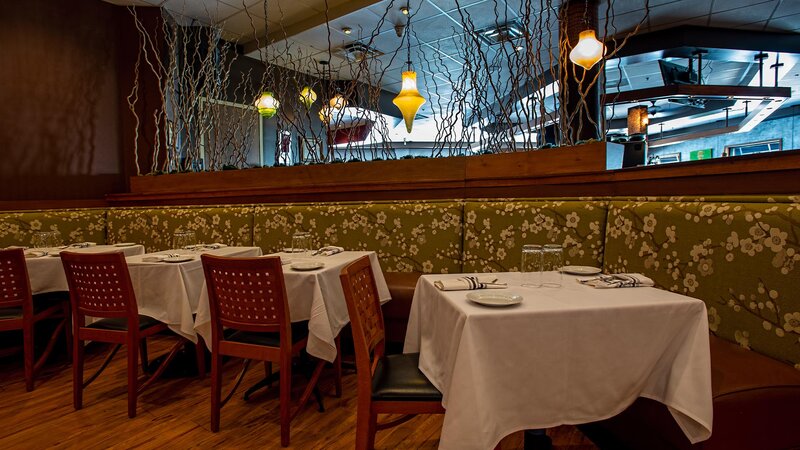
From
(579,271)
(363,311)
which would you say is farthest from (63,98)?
(579,271)

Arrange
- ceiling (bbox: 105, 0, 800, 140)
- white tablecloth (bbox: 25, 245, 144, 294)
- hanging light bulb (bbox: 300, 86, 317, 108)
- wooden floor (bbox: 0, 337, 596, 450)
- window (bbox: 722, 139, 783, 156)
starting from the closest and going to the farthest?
wooden floor (bbox: 0, 337, 596, 450) < white tablecloth (bbox: 25, 245, 144, 294) < hanging light bulb (bbox: 300, 86, 317, 108) < ceiling (bbox: 105, 0, 800, 140) < window (bbox: 722, 139, 783, 156)

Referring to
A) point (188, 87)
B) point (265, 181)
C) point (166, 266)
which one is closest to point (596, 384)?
point (166, 266)

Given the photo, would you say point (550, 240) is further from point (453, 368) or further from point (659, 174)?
point (453, 368)

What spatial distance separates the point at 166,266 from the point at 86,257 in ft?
1.20

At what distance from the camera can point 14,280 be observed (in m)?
2.39

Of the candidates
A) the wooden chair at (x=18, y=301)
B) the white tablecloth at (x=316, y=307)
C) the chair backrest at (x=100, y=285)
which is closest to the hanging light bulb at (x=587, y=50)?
the white tablecloth at (x=316, y=307)

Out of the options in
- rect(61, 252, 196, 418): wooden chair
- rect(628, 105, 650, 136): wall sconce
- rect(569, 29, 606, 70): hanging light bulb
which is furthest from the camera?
rect(628, 105, 650, 136): wall sconce

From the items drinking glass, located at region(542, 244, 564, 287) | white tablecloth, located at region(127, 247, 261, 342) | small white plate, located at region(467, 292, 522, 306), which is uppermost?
drinking glass, located at region(542, 244, 564, 287)

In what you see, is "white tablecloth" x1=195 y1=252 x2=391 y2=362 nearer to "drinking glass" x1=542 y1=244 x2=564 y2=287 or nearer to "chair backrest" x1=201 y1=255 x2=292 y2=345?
"chair backrest" x1=201 y1=255 x2=292 y2=345

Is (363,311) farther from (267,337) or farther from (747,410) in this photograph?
(747,410)

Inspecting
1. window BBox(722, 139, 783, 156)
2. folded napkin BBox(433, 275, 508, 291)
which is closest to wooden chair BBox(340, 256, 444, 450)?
folded napkin BBox(433, 275, 508, 291)

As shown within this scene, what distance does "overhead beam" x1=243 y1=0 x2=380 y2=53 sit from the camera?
530 cm

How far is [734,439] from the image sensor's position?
1.27m

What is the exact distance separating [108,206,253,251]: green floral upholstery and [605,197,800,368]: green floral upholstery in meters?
2.85
